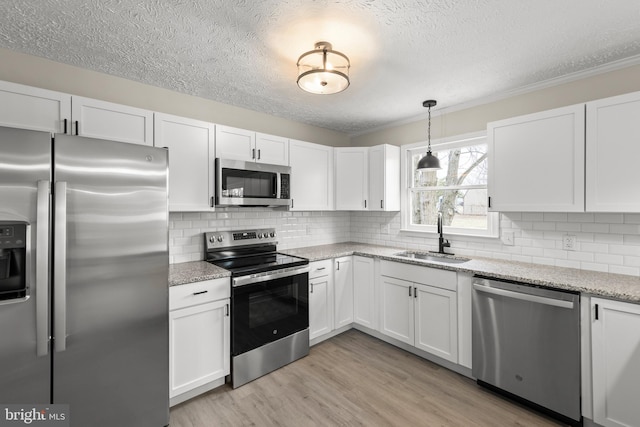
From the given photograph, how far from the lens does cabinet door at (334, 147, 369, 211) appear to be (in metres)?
3.74

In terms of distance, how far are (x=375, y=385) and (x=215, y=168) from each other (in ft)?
7.64

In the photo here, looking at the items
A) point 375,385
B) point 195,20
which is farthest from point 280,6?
point 375,385

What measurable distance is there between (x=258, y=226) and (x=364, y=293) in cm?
142

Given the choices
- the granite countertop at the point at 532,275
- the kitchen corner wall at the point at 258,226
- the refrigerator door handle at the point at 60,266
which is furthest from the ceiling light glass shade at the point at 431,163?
the refrigerator door handle at the point at 60,266

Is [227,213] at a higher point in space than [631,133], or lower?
lower

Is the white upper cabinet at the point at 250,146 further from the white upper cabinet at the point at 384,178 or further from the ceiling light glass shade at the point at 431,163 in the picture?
the ceiling light glass shade at the point at 431,163

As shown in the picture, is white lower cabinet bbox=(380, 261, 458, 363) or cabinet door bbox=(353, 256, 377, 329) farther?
cabinet door bbox=(353, 256, 377, 329)

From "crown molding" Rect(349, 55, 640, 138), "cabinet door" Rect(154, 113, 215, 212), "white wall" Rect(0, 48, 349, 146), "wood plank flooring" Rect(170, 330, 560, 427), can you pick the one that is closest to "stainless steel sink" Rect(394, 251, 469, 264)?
"wood plank flooring" Rect(170, 330, 560, 427)

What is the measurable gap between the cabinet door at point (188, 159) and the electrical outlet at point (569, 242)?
3.10 meters

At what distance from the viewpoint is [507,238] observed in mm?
2857

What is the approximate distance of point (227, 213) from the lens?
3.12m

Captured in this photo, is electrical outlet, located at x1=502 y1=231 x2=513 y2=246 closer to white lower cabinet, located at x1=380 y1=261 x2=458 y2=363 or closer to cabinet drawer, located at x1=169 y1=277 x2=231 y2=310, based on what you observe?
white lower cabinet, located at x1=380 y1=261 x2=458 y2=363

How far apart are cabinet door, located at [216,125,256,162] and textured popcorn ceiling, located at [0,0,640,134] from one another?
0.39m

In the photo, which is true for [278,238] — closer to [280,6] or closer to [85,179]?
[85,179]
